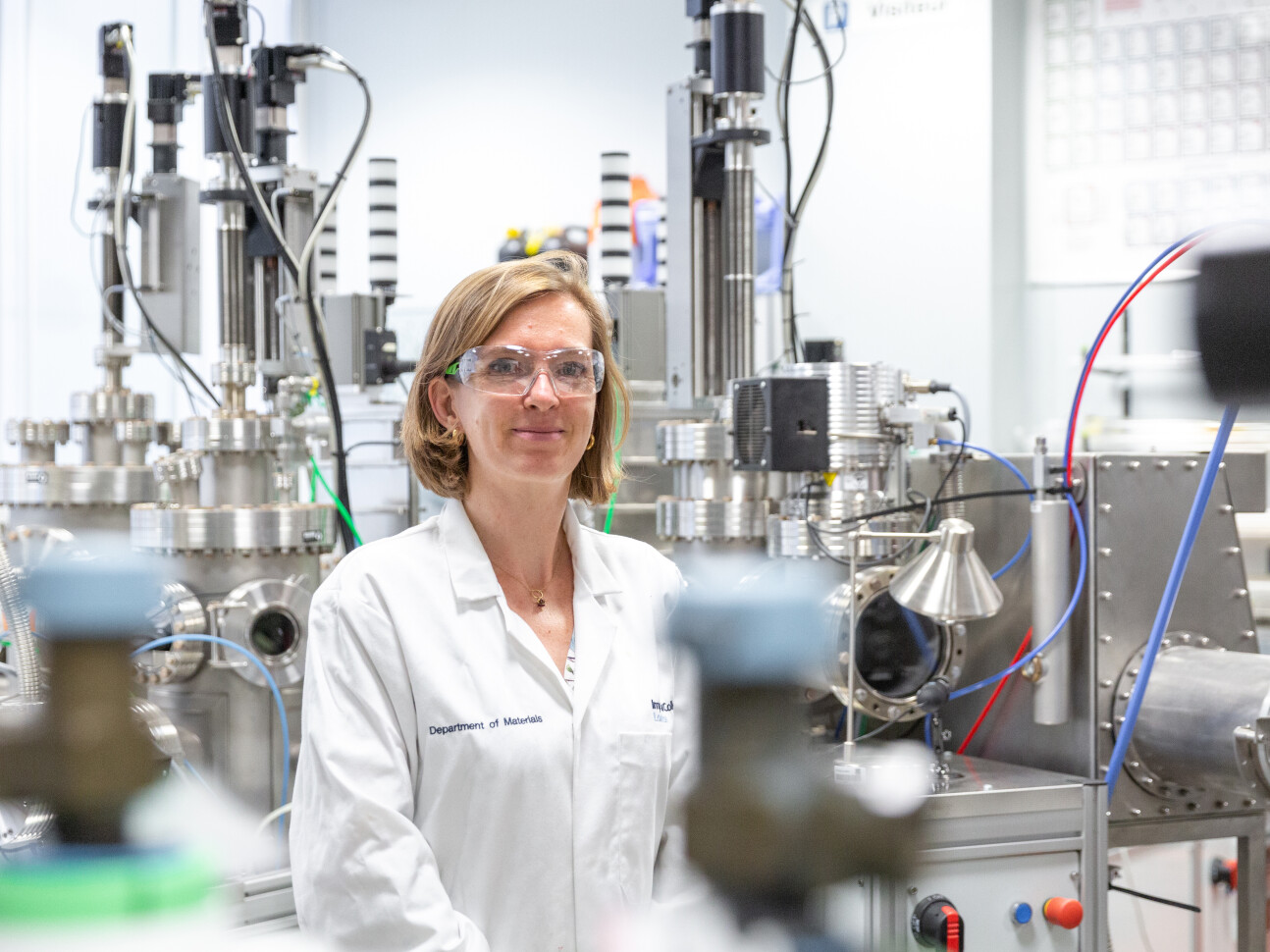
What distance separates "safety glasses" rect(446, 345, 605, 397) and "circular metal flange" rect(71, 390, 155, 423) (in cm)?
228

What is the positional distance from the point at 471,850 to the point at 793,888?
885 millimetres

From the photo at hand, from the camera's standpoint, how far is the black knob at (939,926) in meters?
1.73

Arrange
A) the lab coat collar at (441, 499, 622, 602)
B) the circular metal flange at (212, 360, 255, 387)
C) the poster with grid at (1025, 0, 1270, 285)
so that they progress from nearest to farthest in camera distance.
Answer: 1. the lab coat collar at (441, 499, 622, 602)
2. the circular metal flange at (212, 360, 255, 387)
3. the poster with grid at (1025, 0, 1270, 285)

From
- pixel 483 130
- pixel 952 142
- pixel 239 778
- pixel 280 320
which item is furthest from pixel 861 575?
pixel 483 130

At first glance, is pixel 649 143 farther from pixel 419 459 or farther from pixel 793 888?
pixel 793 888

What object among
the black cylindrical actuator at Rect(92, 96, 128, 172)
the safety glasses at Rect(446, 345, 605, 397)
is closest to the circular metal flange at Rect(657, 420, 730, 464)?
the safety glasses at Rect(446, 345, 605, 397)

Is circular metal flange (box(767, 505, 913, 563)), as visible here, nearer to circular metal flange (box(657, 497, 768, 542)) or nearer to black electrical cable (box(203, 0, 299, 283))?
circular metal flange (box(657, 497, 768, 542))

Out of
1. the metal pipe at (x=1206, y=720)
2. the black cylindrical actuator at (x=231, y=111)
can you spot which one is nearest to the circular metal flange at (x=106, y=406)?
the black cylindrical actuator at (x=231, y=111)

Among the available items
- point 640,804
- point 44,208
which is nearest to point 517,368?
point 640,804

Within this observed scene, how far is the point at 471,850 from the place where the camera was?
1.21m

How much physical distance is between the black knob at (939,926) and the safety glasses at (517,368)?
0.91 m

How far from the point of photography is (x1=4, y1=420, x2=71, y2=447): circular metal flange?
3.40 m

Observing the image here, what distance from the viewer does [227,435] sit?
260 cm

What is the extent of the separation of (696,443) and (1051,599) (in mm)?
702
